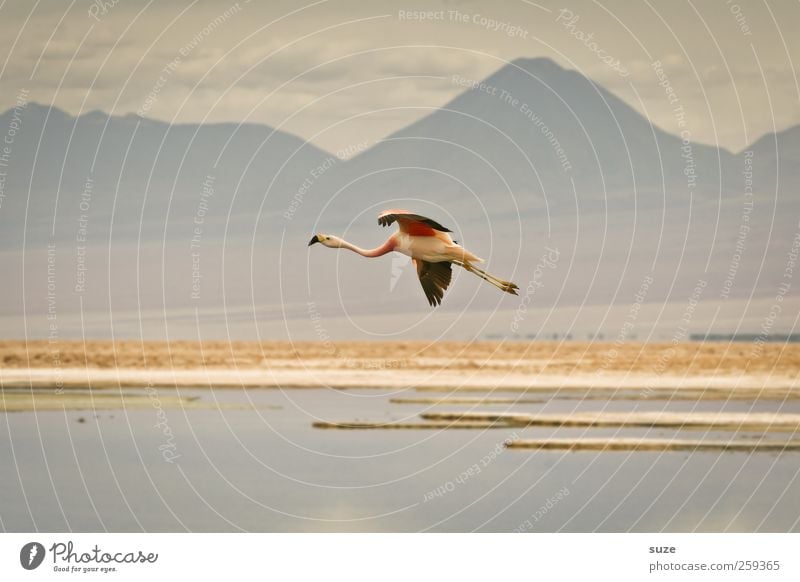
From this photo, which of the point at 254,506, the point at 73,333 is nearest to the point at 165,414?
the point at 73,333

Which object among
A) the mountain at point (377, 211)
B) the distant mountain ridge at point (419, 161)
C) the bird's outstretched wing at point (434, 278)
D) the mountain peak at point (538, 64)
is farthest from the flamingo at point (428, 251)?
the mountain peak at point (538, 64)

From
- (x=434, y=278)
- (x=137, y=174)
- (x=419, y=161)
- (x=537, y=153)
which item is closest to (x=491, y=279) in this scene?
(x=434, y=278)

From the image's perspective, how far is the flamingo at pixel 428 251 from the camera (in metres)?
13.8

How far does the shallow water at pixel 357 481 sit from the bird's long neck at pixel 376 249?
230 cm

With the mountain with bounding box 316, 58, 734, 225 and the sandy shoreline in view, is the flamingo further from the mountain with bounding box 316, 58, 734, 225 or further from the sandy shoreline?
the sandy shoreline

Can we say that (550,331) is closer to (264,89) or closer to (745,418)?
(745,418)

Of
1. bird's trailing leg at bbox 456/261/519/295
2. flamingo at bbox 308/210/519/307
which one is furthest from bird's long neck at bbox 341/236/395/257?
bird's trailing leg at bbox 456/261/519/295

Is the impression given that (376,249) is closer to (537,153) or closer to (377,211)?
(377,211)

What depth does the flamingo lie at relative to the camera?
13.8 m

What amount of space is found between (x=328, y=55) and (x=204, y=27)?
1.48 metres

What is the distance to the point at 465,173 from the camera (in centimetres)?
1591

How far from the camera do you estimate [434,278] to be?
46.6ft

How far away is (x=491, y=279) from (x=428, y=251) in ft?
2.95

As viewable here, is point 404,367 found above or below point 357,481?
above
